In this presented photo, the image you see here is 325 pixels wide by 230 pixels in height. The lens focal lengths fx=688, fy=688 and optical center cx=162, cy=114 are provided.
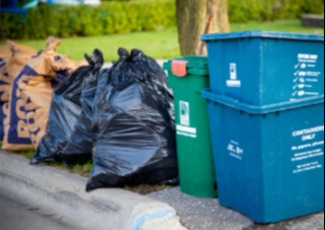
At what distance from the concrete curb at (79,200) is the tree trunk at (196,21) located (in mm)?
1940

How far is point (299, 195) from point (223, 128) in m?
0.68

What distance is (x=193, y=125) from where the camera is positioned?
495cm

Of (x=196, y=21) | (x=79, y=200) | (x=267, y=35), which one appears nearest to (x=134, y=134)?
(x=79, y=200)

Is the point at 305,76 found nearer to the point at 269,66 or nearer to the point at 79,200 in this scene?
the point at 269,66

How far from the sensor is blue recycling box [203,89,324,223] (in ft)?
14.3

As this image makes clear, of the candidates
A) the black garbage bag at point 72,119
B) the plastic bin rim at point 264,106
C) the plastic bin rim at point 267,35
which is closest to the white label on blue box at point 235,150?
the plastic bin rim at point 264,106

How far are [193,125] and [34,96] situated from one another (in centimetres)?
211

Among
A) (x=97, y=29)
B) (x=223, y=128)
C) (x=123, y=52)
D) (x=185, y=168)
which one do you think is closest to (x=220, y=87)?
(x=223, y=128)

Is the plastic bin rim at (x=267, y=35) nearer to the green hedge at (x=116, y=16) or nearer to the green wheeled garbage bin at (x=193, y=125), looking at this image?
the green wheeled garbage bin at (x=193, y=125)

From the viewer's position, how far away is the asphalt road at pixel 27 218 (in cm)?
521

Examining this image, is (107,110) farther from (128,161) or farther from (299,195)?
(299,195)

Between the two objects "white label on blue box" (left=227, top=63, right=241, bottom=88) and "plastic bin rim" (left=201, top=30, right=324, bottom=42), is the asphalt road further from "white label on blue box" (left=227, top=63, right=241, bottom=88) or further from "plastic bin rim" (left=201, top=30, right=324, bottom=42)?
"plastic bin rim" (left=201, top=30, right=324, bottom=42)

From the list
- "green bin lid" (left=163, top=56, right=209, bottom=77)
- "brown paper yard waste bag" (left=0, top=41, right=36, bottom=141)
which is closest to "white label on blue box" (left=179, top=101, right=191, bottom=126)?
"green bin lid" (left=163, top=56, right=209, bottom=77)

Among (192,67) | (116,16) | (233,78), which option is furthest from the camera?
(116,16)
